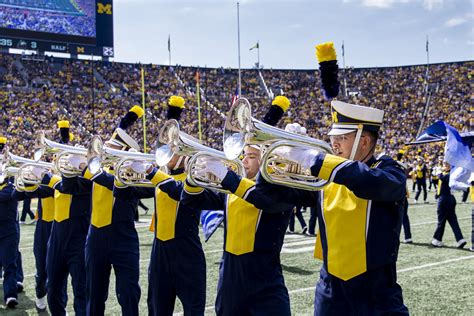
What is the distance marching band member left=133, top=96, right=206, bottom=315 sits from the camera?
4258 mm

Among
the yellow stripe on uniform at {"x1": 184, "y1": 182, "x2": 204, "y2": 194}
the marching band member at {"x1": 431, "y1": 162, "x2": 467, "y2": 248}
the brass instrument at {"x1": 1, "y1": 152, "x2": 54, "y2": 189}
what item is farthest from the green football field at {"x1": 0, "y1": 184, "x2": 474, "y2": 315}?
the yellow stripe on uniform at {"x1": 184, "y1": 182, "x2": 204, "y2": 194}

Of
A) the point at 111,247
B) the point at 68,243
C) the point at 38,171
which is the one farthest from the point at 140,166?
the point at 38,171

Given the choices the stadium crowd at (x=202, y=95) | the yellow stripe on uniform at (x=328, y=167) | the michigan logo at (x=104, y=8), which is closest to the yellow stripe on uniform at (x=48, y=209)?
the yellow stripe on uniform at (x=328, y=167)

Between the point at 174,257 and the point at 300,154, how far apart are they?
78.9 inches

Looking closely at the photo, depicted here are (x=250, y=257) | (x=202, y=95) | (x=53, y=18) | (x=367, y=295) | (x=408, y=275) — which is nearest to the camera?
(x=367, y=295)

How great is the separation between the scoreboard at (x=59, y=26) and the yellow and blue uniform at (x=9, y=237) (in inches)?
1077

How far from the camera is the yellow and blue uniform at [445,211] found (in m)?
10.1

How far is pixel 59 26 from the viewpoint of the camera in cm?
3297

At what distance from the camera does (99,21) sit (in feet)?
111

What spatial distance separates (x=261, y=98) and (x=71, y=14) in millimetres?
16675

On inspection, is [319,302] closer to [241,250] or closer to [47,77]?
[241,250]

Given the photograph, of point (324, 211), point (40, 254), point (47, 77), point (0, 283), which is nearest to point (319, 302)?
point (324, 211)

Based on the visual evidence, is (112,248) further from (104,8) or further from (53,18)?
(104,8)

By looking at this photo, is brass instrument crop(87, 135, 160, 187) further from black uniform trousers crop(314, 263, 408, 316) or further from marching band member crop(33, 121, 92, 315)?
black uniform trousers crop(314, 263, 408, 316)
